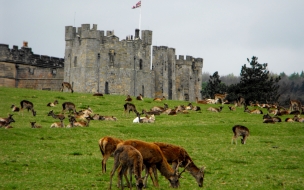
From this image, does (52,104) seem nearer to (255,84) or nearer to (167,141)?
(167,141)

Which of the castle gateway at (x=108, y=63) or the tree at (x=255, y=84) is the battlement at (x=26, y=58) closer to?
the castle gateway at (x=108, y=63)

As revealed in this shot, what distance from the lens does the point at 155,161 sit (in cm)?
1853

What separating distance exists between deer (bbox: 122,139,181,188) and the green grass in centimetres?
56

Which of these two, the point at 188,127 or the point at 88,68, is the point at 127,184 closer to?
the point at 188,127

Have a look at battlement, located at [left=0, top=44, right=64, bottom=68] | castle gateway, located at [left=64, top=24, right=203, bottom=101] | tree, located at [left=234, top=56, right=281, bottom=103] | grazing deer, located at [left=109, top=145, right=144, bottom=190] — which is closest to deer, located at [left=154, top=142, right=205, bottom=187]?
grazing deer, located at [left=109, top=145, right=144, bottom=190]

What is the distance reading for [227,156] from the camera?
2512 centimetres

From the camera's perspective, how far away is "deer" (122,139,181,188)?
18422 mm

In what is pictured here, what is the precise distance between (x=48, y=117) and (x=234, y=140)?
12293 mm

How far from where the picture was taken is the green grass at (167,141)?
19.9 metres

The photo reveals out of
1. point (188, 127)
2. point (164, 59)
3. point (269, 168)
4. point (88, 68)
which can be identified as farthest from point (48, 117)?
point (164, 59)

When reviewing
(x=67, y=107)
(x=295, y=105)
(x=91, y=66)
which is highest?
(x=91, y=66)

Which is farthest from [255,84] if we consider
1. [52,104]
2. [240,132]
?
[240,132]

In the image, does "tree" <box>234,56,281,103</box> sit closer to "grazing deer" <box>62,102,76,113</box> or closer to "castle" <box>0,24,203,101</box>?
"castle" <box>0,24,203,101</box>

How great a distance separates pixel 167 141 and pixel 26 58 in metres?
56.5
